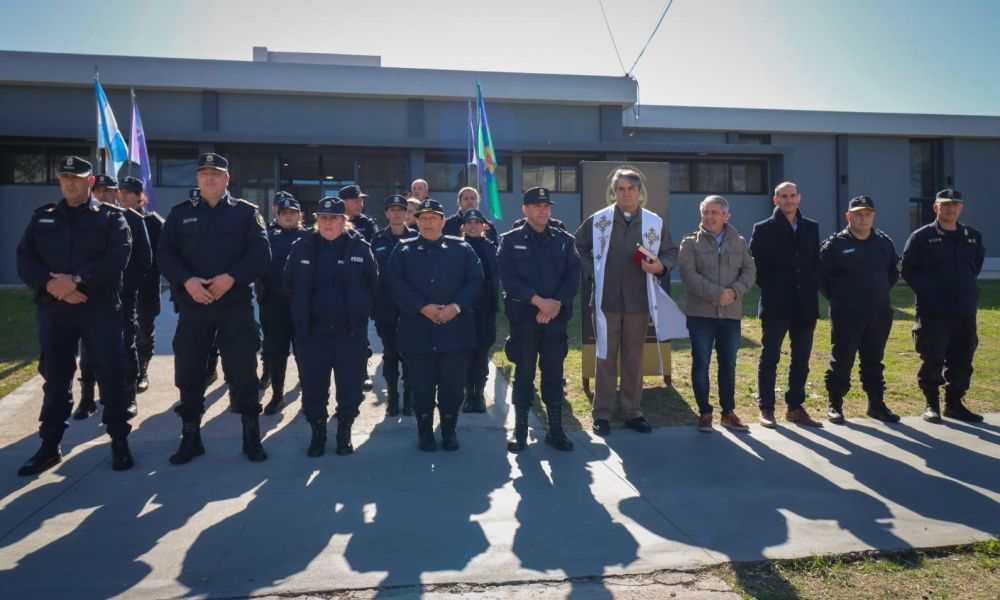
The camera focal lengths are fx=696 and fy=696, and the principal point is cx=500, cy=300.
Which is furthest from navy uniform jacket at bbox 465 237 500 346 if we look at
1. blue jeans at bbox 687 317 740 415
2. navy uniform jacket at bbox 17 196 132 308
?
navy uniform jacket at bbox 17 196 132 308

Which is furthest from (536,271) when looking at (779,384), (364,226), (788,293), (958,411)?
(958,411)

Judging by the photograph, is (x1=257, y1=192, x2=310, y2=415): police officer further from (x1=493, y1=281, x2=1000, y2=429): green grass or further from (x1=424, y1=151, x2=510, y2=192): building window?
(x1=424, y1=151, x2=510, y2=192): building window

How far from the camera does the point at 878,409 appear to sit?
6457 mm

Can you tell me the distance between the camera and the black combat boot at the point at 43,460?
4.77 metres

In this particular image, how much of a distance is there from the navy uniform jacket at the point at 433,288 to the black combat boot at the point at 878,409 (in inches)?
152

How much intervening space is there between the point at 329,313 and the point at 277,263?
1.67 m

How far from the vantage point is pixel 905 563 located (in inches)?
140

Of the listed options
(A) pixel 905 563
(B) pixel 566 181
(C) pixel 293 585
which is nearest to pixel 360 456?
(C) pixel 293 585

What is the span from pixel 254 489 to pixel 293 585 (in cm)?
144

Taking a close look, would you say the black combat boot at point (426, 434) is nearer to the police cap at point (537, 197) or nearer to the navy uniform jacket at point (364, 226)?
the police cap at point (537, 197)

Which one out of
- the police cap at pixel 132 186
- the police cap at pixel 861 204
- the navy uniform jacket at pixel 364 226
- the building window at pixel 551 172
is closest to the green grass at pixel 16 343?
the police cap at pixel 132 186

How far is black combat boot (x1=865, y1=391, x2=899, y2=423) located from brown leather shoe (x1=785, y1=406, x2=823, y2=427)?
22.8 inches

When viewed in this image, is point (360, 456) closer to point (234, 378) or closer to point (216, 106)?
point (234, 378)

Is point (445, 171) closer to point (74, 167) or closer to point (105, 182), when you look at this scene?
point (105, 182)
